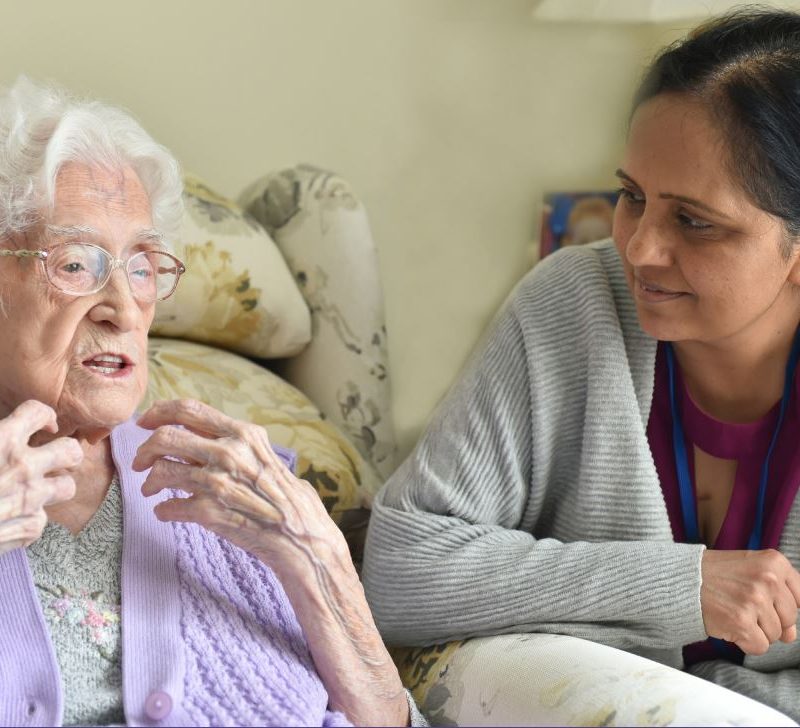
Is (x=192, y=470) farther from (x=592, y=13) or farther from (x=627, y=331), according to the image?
(x=592, y=13)

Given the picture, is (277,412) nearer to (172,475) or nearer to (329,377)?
(329,377)

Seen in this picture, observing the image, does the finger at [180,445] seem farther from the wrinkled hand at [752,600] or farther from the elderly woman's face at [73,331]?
the wrinkled hand at [752,600]

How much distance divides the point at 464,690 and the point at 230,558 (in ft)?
1.20

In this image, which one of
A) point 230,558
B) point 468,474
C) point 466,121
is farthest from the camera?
point 466,121

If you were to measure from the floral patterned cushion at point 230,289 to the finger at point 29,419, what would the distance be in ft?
2.06

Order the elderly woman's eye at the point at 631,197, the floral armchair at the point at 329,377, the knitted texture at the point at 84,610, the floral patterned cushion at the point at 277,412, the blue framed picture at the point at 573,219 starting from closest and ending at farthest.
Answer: the knitted texture at the point at 84,610
the floral armchair at the point at 329,377
the elderly woman's eye at the point at 631,197
the floral patterned cushion at the point at 277,412
the blue framed picture at the point at 573,219

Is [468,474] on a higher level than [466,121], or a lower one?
lower

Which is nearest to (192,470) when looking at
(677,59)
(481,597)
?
(481,597)

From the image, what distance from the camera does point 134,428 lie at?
158 cm

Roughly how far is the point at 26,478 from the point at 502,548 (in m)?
0.73

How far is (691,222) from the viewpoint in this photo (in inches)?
62.9

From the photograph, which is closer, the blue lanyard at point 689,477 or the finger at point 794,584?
the finger at point 794,584

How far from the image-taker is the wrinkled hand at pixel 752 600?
1561mm

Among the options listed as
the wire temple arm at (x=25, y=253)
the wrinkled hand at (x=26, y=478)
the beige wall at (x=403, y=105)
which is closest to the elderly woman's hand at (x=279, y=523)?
the wrinkled hand at (x=26, y=478)
